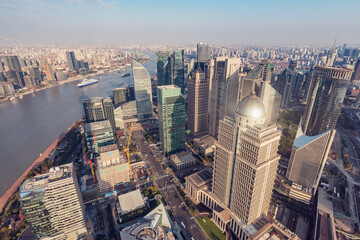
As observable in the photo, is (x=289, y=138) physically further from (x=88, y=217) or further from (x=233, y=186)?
(x=88, y=217)

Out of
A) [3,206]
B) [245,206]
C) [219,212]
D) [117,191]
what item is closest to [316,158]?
[245,206]

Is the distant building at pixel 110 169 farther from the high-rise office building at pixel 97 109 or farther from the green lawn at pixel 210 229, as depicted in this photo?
the green lawn at pixel 210 229

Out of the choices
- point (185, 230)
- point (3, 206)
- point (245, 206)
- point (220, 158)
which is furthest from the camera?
point (3, 206)

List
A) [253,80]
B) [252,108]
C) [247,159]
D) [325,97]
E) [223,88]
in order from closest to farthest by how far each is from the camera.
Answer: [252,108] < [247,159] < [253,80] < [325,97] < [223,88]

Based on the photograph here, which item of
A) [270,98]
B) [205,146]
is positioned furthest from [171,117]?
[270,98]

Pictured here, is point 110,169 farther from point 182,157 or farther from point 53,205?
point 182,157
